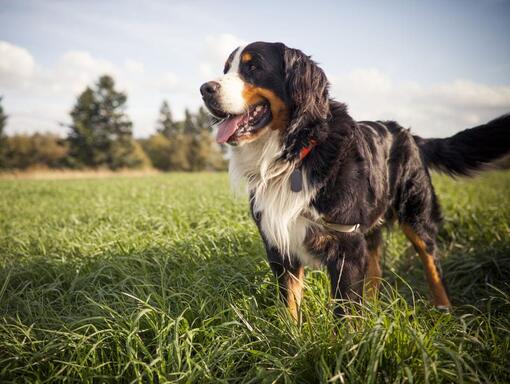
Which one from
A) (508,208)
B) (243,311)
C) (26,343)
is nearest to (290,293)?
(243,311)

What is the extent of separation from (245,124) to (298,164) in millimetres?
434

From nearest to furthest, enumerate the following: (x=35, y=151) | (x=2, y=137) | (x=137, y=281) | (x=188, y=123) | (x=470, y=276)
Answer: (x=137, y=281)
(x=470, y=276)
(x=2, y=137)
(x=35, y=151)
(x=188, y=123)

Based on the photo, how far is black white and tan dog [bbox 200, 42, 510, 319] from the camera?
1.95 m

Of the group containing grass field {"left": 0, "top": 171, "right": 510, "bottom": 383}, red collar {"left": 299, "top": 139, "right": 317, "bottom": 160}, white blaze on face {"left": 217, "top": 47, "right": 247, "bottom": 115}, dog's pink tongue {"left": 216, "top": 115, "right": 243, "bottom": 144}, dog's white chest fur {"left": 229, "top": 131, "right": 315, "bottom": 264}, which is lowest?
grass field {"left": 0, "top": 171, "right": 510, "bottom": 383}

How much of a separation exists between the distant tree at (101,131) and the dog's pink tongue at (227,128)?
3105 cm

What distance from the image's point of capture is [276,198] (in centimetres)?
207

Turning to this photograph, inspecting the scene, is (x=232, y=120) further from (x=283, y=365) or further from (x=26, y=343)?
(x=26, y=343)

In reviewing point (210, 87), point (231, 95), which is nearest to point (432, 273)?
point (231, 95)

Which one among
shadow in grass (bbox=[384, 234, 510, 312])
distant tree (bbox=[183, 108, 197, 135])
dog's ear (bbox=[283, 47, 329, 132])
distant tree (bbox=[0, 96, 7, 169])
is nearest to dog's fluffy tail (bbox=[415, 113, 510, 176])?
shadow in grass (bbox=[384, 234, 510, 312])

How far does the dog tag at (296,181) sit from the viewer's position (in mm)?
1975

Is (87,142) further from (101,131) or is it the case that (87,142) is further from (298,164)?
(298,164)

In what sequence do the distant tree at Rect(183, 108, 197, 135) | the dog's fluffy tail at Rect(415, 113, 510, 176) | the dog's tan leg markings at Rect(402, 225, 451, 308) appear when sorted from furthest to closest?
the distant tree at Rect(183, 108, 197, 135) < the dog's fluffy tail at Rect(415, 113, 510, 176) < the dog's tan leg markings at Rect(402, 225, 451, 308)

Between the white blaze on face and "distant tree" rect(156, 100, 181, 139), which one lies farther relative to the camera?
"distant tree" rect(156, 100, 181, 139)

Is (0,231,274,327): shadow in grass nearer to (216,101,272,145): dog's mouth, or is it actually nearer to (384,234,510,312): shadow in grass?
(216,101,272,145): dog's mouth
